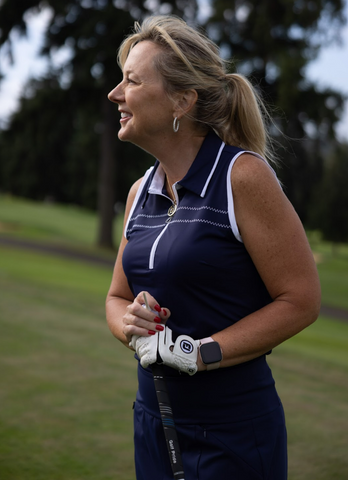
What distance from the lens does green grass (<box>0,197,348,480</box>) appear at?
4.11 meters

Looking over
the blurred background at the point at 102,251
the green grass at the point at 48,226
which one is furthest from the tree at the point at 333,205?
the green grass at the point at 48,226

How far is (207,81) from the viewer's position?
2135 millimetres

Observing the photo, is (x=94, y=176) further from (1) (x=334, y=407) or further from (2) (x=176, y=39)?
(2) (x=176, y=39)

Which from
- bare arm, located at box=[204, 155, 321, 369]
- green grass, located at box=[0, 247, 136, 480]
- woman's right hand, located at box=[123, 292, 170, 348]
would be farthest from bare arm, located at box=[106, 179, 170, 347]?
green grass, located at box=[0, 247, 136, 480]

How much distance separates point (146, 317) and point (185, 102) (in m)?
0.76

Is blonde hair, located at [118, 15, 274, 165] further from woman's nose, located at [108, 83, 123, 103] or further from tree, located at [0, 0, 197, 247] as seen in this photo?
tree, located at [0, 0, 197, 247]

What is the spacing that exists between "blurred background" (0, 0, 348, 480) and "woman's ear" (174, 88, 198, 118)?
633 mm

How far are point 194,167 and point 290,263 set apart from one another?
0.46 m

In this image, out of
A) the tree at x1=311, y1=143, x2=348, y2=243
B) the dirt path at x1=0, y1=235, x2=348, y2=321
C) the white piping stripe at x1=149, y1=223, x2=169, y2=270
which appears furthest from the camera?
the tree at x1=311, y1=143, x2=348, y2=243

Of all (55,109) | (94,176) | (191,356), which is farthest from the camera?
(94,176)

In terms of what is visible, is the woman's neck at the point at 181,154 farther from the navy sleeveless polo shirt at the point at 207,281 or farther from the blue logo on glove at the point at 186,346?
the blue logo on glove at the point at 186,346

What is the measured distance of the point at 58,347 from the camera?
716 cm

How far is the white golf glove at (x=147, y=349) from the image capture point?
1950 mm

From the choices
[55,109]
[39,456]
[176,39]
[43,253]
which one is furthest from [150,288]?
[55,109]
